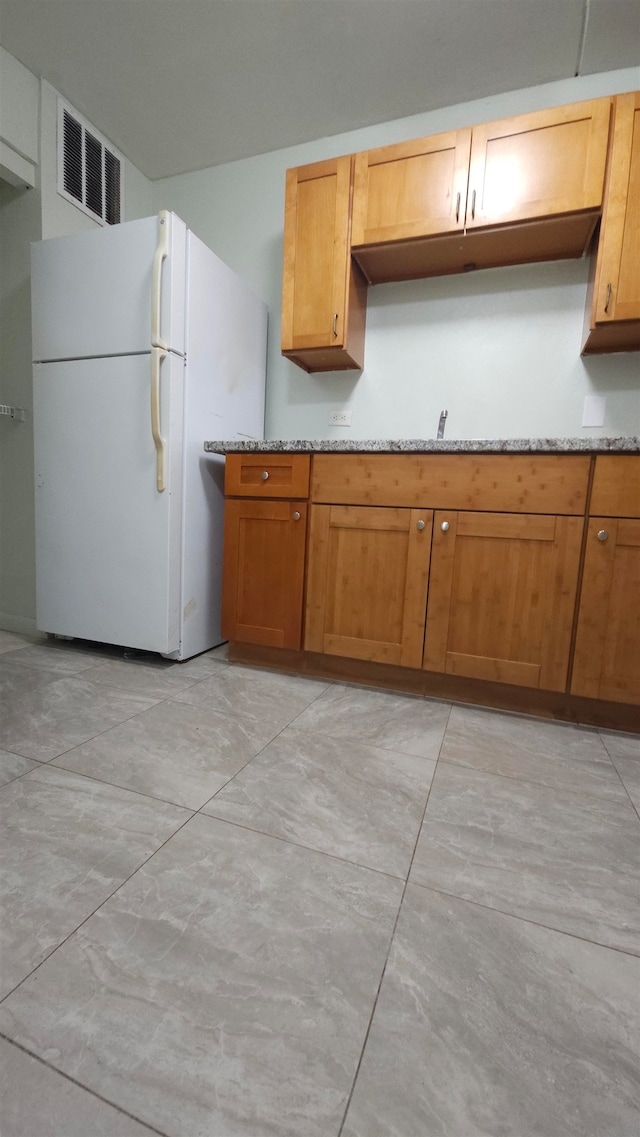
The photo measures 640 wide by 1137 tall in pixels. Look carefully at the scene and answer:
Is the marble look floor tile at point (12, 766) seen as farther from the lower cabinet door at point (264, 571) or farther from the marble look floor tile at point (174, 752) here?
the lower cabinet door at point (264, 571)

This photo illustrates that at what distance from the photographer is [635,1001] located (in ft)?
1.99

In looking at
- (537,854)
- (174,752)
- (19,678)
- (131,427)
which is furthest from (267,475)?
(537,854)

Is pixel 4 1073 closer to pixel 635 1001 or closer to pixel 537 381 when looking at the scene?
pixel 635 1001

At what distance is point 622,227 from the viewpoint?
1.51 m

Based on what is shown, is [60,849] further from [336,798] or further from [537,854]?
[537,854]

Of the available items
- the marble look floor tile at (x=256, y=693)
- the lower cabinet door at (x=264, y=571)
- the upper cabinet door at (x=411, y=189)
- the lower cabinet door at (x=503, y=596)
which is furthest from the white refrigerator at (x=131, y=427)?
the lower cabinet door at (x=503, y=596)

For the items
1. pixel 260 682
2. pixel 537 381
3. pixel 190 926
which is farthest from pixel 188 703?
pixel 537 381

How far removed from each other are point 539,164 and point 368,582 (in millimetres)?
1538

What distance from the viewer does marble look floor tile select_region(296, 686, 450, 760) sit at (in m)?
1.29

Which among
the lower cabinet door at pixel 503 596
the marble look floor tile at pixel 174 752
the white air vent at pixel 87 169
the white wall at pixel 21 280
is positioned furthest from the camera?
the white air vent at pixel 87 169

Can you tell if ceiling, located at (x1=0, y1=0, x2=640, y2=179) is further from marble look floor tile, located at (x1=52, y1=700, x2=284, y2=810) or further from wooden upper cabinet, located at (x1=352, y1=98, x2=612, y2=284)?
marble look floor tile, located at (x1=52, y1=700, x2=284, y2=810)

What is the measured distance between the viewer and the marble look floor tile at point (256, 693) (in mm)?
1444

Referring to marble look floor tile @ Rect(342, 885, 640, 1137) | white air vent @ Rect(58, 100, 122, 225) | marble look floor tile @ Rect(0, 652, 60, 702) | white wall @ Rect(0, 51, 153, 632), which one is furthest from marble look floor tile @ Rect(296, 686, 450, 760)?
white air vent @ Rect(58, 100, 122, 225)

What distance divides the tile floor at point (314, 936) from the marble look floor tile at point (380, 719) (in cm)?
3
